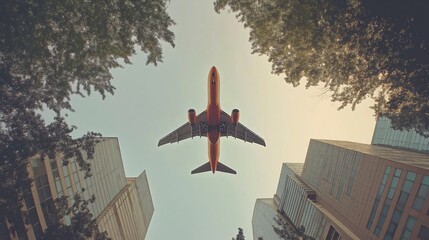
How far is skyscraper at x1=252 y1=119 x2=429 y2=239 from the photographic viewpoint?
3578 cm

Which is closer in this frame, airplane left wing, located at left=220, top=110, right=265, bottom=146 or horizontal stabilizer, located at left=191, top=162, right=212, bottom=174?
airplane left wing, located at left=220, top=110, right=265, bottom=146

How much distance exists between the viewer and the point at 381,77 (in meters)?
21.4

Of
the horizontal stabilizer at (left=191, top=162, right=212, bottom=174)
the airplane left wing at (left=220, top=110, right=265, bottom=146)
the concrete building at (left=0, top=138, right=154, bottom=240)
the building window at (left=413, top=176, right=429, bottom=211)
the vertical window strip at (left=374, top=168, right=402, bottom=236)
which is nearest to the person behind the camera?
the concrete building at (left=0, top=138, right=154, bottom=240)

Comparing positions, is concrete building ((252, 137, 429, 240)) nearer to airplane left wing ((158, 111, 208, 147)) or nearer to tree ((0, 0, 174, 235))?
airplane left wing ((158, 111, 208, 147))

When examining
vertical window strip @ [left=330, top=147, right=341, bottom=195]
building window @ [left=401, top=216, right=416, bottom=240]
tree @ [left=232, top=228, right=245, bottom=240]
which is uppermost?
tree @ [left=232, top=228, right=245, bottom=240]

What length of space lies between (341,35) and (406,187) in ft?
98.6

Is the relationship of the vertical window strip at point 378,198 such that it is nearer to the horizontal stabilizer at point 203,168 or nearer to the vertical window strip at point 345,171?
the vertical window strip at point 345,171

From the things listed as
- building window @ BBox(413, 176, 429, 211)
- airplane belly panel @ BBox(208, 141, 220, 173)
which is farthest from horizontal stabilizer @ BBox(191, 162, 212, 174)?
building window @ BBox(413, 176, 429, 211)

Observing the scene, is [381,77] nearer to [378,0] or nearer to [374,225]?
[378,0]

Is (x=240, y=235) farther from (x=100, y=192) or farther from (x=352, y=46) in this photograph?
(x=100, y=192)

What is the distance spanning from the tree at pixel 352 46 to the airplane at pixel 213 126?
616cm

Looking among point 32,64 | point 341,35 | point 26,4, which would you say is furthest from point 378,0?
point 32,64

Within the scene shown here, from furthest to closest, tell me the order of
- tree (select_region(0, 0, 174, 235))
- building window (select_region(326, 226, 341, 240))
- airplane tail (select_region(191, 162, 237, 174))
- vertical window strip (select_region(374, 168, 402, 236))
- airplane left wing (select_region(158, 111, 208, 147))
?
1. building window (select_region(326, 226, 341, 240))
2. airplane tail (select_region(191, 162, 237, 174))
3. vertical window strip (select_region(374, 168, 402, 236))
4. airplane left wing (select_region(158, 111, 208, 147))
5. tree (select_region(0, 0, 174, 235))

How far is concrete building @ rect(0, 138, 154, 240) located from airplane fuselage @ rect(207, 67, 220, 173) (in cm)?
1337
